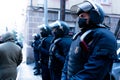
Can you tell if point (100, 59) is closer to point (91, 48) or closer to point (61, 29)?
point (91, 48)

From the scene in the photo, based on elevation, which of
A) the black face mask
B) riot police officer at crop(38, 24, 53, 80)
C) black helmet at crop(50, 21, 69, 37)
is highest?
the black face mask

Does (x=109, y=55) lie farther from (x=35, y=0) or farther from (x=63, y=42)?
(x=35, y=0)

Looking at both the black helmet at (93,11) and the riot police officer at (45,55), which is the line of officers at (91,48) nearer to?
the black helmet at (93,11)

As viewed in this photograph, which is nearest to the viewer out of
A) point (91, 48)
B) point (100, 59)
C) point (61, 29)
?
point (100, 59)

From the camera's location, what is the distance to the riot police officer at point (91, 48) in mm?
2740

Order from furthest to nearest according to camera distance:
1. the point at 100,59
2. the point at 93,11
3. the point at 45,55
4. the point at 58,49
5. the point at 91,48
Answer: the point at 45,55, the point at 58,49, the point at 93,11, the point at 91,48, the point at 100,59

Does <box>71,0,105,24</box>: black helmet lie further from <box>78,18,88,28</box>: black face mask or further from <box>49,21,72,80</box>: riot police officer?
<box>49,21,72,80</box>: riot police officer

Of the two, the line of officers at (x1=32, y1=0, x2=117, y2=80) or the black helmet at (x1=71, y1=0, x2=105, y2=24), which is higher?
the black helmet at (x1=71, y1=0, x2=105, y2=24)

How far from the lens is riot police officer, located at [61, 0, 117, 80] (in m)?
2.74

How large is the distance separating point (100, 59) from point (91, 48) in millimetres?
165

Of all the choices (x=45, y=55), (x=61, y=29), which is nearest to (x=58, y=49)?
(x=61, y=29)

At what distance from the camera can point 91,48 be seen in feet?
9.34

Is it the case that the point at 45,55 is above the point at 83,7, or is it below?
below

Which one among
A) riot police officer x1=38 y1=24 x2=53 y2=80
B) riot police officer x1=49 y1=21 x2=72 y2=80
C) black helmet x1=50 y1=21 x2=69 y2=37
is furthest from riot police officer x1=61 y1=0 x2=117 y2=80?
riot police officer x1=38 y1=24 x2=53 y2=80
